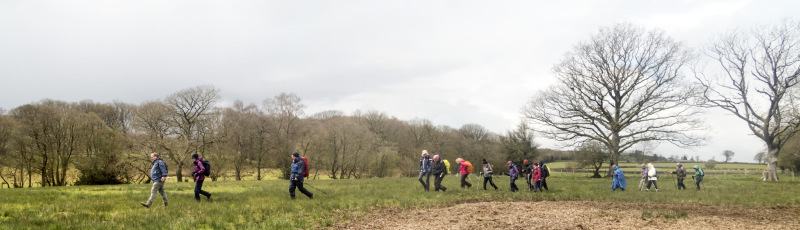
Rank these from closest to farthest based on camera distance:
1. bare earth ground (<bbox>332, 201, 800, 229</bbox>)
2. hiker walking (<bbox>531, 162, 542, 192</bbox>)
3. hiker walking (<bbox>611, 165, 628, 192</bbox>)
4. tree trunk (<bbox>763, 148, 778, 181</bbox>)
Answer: bare earth ground (<bbox>332, 201, 800, 229</bbox>)
hiker walking (<bbox>531, 162, 542, 192</bbox>)
hiker walking (<bbox>611, 165, 628, 192</bbox>)
tree trunk (<bbox>763, 148, 778, 181</bbox>)

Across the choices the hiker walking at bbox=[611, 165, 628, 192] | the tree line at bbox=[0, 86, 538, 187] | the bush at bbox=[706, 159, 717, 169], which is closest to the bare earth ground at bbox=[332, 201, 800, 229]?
A: the hiker walking at bbox=[611, 165, 628, 192]

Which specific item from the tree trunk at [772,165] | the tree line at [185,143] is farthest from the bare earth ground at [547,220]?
the tree line at [185,143]

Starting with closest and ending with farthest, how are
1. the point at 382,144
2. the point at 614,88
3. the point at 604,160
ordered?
the point at 614,88 → the point at 604,160 → the point at 382,144

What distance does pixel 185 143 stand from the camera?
4212cm

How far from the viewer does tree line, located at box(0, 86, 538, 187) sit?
112 feet

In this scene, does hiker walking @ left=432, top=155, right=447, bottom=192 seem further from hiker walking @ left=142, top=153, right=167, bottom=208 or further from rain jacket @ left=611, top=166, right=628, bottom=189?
hiker walking @ left=142, top=153, right=167, bottom=208

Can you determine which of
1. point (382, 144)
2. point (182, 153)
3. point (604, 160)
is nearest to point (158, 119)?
point (182, 153)

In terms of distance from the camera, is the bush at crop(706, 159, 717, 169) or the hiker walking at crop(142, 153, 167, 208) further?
the bush at crop(706, 159, 717, 169)

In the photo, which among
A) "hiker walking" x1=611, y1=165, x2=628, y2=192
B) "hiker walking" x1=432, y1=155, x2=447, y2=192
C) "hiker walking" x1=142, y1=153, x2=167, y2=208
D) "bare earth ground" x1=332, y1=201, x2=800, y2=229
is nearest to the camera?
"bare earth ground" x1=332, y1=201, x2=800, y2=229

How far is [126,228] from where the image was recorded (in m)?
7.87

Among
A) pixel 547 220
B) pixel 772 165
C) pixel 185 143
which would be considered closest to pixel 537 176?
pixel 547 220

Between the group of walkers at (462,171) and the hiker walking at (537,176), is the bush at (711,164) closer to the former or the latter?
the group of walkers at (462,171)

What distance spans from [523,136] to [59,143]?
50335 mm

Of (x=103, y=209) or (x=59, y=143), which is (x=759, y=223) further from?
(x=59, y=143)
